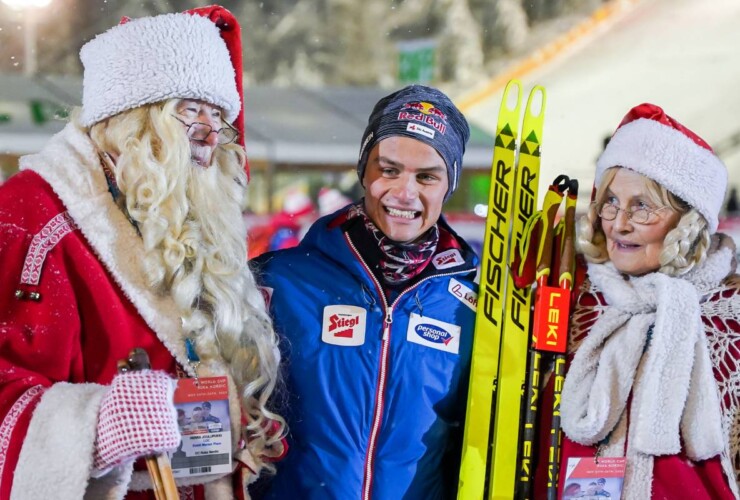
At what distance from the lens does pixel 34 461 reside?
1.58 metres

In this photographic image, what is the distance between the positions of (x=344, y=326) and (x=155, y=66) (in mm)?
782

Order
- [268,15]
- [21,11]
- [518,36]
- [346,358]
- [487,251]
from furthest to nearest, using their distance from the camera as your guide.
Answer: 1. [518,36]
2. [268,15]
3. [21,11]
4. [487,251]
5. [346,358]

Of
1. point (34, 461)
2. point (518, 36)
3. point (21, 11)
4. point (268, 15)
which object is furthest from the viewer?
point (518, 36)

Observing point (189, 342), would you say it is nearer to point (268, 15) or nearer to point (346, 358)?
point (346, 358)

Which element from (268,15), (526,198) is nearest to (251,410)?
(526,198)

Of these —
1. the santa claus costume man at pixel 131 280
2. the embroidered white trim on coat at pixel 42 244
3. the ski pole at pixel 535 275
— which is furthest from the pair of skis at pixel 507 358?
the embroidered white trim on coat at pixel 42 244

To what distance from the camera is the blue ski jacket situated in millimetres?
2115

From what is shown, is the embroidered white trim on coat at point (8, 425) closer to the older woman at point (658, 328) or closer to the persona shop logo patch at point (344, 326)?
the persona shop logo patch at point (344, 326)

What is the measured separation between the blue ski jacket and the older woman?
0.29m

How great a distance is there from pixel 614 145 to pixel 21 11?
4680 millimetres

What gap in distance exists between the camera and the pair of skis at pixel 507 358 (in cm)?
219

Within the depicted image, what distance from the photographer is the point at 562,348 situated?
2.14 meters

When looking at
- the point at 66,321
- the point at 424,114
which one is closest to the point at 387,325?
the point at 424,114

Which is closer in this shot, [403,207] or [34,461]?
[34,461]
